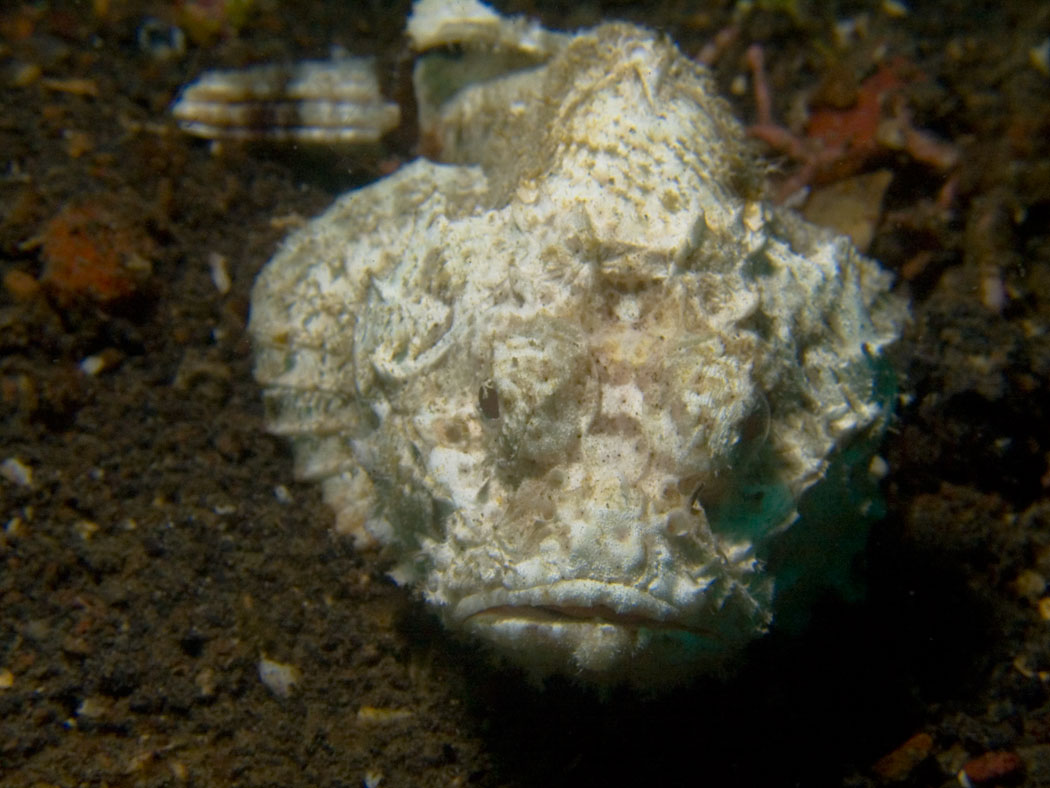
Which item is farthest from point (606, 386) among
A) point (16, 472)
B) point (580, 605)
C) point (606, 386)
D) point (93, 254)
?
point (93, 254)

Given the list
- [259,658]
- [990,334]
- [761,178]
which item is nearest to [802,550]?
[761,178]

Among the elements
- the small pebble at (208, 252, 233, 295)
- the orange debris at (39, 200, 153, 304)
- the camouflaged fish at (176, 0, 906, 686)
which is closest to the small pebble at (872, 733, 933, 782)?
the camouflaged fish at (176, 0, 906, 686)

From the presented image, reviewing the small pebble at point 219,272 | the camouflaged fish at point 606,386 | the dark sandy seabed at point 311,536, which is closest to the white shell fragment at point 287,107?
the dark sandy seabed at point 311,536

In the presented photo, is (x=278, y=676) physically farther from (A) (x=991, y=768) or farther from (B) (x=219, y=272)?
(A) (x=991, y=768)

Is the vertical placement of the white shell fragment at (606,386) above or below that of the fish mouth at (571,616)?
above

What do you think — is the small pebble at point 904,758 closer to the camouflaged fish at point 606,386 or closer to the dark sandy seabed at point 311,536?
the dark sandy seabed at point 311,536

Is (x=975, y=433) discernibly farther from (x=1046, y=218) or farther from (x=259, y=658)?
(x=259, y=658)

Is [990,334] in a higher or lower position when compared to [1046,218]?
lower
